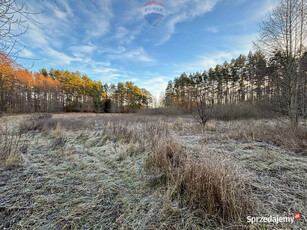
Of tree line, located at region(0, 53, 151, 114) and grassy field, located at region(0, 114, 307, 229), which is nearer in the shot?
grassy field, located at region(0, 114, 307, 229)

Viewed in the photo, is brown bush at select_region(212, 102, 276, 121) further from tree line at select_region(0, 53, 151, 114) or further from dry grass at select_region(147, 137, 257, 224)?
tree line at select_region(0, 53, 151, 114)

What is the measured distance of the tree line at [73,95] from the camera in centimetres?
2025

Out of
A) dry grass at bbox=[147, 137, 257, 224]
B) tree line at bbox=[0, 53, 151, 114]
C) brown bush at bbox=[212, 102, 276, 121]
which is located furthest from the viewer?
tree line at bbox=[0, 53, 151, 114]

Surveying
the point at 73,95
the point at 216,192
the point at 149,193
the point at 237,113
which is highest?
the point at 73,95

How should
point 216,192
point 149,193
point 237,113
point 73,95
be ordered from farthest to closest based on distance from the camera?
point 73,95 < point 237,113 < point 149,193 < point 216,192

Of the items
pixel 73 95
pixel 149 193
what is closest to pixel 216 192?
pixel 149 193

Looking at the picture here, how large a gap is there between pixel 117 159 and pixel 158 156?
1.09 m

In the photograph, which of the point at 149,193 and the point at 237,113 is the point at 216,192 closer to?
the point at 149,193

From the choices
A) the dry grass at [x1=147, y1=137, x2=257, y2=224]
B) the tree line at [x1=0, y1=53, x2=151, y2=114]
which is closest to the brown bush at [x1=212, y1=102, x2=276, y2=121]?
the dry grass at [x1=147, y1=137, x2=257, y2=224]

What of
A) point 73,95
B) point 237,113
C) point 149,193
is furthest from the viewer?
point 73,95

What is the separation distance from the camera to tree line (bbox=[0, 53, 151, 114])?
20.2m

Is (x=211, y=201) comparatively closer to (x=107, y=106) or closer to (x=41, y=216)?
(x=41, y=216)

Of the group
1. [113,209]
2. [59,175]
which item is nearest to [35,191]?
[59,175]

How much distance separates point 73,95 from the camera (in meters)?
28.7
